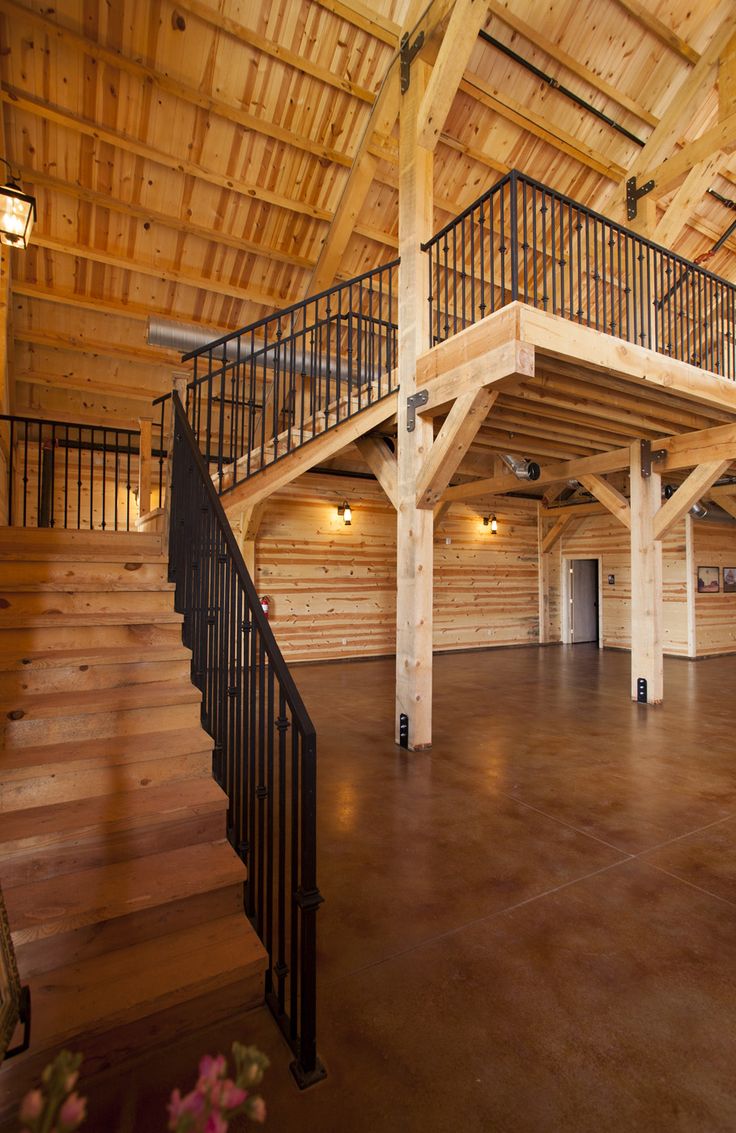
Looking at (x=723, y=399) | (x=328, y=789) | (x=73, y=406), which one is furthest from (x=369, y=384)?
(x=73, y=406)

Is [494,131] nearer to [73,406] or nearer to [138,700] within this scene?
[73,406]

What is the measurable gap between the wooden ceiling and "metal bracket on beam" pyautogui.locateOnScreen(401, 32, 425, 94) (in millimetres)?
111

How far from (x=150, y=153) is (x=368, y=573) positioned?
19.0 feet

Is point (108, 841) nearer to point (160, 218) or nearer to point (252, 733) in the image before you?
point (252, 733)

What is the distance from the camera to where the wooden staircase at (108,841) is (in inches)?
59.6

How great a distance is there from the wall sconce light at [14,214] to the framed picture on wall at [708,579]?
393 inches

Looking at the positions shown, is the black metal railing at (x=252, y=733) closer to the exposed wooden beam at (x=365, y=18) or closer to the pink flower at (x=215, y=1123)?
the pink flower at (x=215, y=1123)

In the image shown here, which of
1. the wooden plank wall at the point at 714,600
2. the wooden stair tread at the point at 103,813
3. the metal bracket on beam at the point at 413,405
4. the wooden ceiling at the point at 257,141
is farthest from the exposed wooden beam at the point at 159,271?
the wooden plank wall at the point at 714,600

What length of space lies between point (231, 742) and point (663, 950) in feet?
5.85

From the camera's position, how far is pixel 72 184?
5.05 metres

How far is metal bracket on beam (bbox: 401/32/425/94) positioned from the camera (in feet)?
14.7

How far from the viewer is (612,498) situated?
20.6 feet

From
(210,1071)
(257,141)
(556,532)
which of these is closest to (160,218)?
(257,141)

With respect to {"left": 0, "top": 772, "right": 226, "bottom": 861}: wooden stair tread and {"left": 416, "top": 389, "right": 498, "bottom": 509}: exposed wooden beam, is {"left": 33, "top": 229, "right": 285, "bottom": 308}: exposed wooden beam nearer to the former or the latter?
{"left": 416, "top": 389, "right": 498, "bottom": 509}: exposed wooden beam
